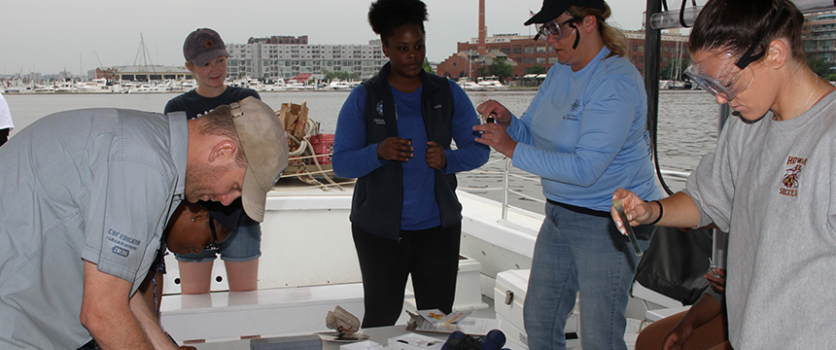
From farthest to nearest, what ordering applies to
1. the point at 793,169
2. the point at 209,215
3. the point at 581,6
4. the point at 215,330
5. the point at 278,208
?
the point at 278,208 → the point at 215,330 → the point at 581,6 → the point at 209,215 → the point at 793,169

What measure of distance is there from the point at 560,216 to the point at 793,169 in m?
0.80

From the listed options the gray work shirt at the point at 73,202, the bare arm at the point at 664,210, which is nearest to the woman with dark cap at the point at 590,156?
the bare arm at the point at 664,210

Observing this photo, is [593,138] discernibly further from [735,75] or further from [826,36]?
[826,36]

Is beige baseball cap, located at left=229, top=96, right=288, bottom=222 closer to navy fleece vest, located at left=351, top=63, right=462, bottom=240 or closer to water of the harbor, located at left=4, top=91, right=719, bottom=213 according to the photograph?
water of the harbor, located at left=4, top=91, right=719, bottom=213

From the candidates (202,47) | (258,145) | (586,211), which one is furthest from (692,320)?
(202,47)

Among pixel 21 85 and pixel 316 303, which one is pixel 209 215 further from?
pixel 21 85

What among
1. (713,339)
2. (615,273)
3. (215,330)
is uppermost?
(615,273)

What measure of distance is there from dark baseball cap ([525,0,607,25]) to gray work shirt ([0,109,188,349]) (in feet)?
3.58

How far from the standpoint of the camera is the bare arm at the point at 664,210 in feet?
3.79

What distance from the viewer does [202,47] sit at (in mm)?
2488

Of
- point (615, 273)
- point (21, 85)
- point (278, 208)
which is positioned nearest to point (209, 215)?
point (615, 273)

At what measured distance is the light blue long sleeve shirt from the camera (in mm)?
1521

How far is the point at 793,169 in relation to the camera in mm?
923

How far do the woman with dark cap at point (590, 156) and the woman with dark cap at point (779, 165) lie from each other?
19.7 inches
